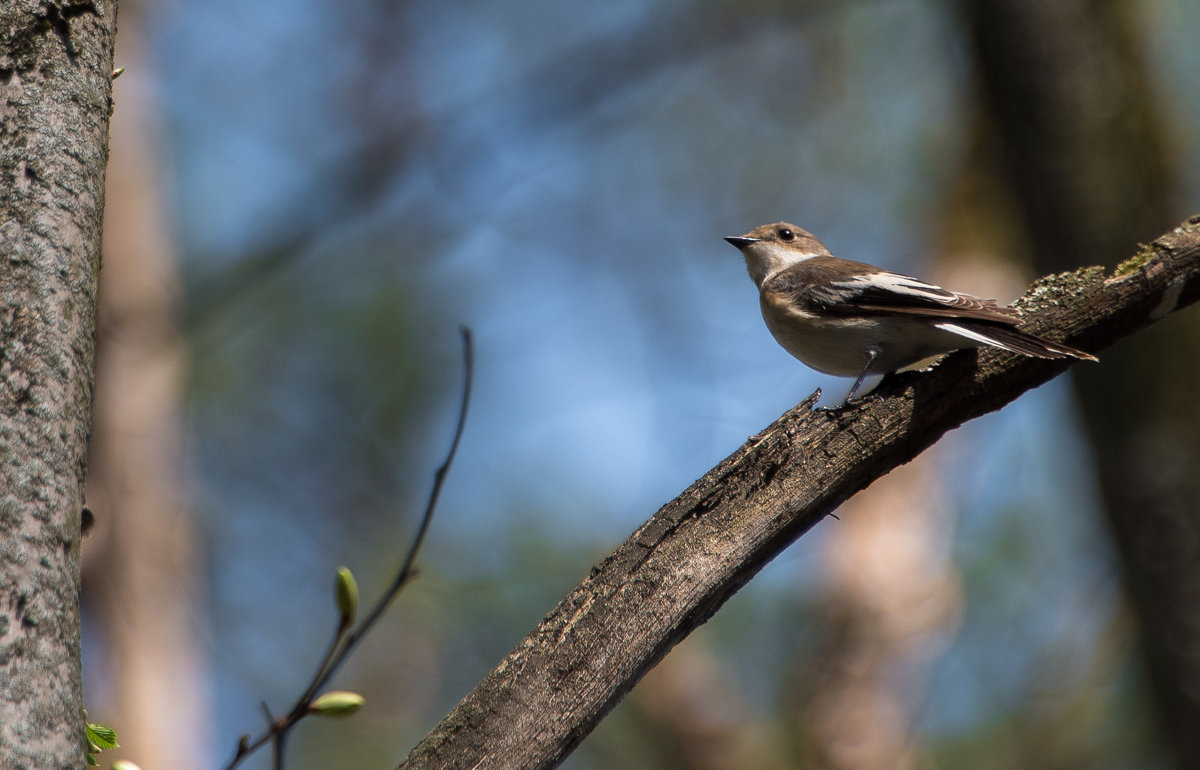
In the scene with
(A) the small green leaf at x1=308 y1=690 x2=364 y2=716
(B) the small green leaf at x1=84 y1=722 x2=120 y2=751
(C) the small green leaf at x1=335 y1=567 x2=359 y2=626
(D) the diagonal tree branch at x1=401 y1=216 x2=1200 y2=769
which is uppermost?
(D) the diagonal tree branch at x1=401 y1=216 x2=1200 y2=769

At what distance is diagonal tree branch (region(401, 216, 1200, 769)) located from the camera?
183 cm

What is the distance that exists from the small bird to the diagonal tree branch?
0.79 ft

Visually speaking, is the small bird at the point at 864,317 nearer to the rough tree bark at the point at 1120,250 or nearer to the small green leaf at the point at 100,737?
the rough tree bark at the point at 1120,250

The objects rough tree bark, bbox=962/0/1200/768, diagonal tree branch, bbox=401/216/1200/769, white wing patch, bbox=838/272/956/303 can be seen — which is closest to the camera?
diagonal tree branch, bbox=401/216/1200/769

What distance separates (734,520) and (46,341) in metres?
1.37

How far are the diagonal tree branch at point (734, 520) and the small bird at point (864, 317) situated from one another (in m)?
0.24

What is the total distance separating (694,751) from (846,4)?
6.60 metres

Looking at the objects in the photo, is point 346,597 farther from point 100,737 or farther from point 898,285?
point 898,285

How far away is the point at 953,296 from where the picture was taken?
3398 millimetres

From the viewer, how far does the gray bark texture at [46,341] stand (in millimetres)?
1410

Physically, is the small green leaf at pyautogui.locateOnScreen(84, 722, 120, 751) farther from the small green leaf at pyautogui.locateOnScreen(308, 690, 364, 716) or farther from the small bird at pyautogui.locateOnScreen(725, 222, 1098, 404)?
the small bird at pyautogui.locateOnScreen(725, 222, 1098, 404)

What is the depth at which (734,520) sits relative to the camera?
2.07 metres

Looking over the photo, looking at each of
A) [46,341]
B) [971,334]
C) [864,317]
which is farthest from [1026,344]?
[46,341]

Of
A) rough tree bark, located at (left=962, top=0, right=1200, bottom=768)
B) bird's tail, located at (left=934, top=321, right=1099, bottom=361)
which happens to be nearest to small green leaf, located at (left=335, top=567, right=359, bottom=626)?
bird's tail, located at (left=934, top=321, right=1099, bottom=361)
